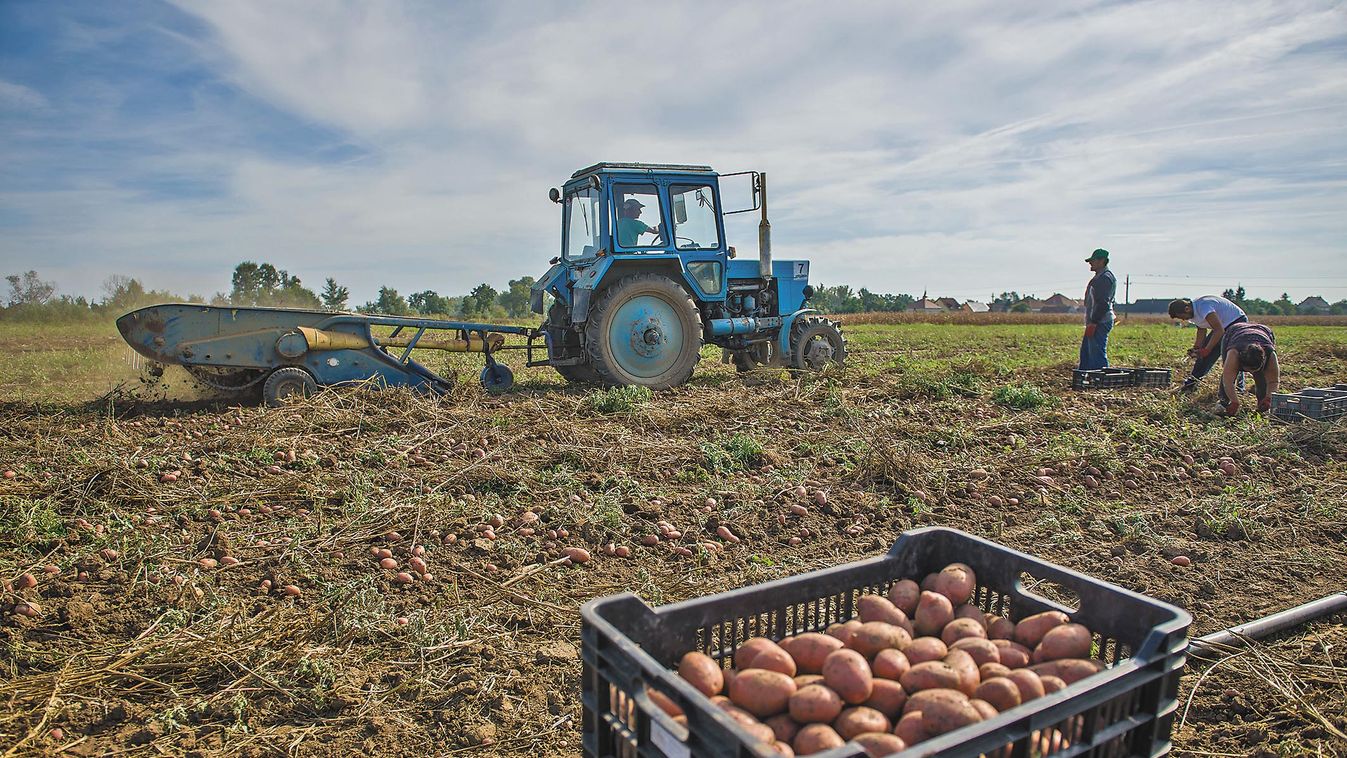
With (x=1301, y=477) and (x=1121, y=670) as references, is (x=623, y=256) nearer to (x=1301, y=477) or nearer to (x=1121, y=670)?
(x=1301, y=477)

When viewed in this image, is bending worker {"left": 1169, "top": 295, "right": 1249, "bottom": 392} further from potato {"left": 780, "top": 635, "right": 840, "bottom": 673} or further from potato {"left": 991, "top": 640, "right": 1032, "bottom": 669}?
potato {"left": 780, "top": 635, "right": 840, "bottom": 673}

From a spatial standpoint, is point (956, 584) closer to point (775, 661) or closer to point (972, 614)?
point (972, 614)

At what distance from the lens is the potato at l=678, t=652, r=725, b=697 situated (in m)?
1.71

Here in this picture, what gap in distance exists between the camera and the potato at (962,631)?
76.2 inches

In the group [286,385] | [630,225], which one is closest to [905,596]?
[286,385]

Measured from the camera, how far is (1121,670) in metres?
1.54

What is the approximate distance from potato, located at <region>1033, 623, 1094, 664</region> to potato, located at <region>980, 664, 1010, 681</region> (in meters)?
0.15

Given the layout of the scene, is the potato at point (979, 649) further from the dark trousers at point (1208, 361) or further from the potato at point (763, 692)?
the dark trousers at point (1208, 361)

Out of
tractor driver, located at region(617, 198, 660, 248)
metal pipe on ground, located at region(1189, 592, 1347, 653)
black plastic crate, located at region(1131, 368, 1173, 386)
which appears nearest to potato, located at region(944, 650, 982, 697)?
metal pipe on ground, located at region(1189, 592, 1347, 653)

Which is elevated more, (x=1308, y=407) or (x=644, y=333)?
(x=644, y=333)

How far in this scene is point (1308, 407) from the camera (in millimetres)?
7277

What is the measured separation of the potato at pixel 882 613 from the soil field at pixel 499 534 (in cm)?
117

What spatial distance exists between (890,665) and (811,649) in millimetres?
185

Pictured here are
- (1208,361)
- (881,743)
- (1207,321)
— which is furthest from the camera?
(1208,361)
